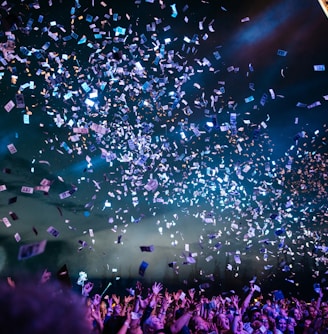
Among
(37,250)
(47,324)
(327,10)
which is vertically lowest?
(47,324)

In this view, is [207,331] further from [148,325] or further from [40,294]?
[40,294]

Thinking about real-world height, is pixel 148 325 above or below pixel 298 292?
above

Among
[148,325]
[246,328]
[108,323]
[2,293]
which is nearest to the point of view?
[2,293]

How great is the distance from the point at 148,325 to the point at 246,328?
3614mm

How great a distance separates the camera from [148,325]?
5.19 meters

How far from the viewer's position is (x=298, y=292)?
49.3 metres

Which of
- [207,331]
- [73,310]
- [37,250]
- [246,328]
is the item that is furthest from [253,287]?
[73,310]

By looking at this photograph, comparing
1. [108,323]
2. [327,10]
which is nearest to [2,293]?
[108,323]

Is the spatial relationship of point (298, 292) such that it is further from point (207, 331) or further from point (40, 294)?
point (40, 294)

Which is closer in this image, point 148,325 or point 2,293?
point 2,293

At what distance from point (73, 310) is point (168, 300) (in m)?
8.30

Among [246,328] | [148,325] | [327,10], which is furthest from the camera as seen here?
[327,10]

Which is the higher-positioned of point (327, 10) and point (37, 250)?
point (327, 10)

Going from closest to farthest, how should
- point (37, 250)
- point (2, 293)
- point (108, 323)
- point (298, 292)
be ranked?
point (2, 293) → point (37, 250) → point (108, 323) → point (298, 292)
